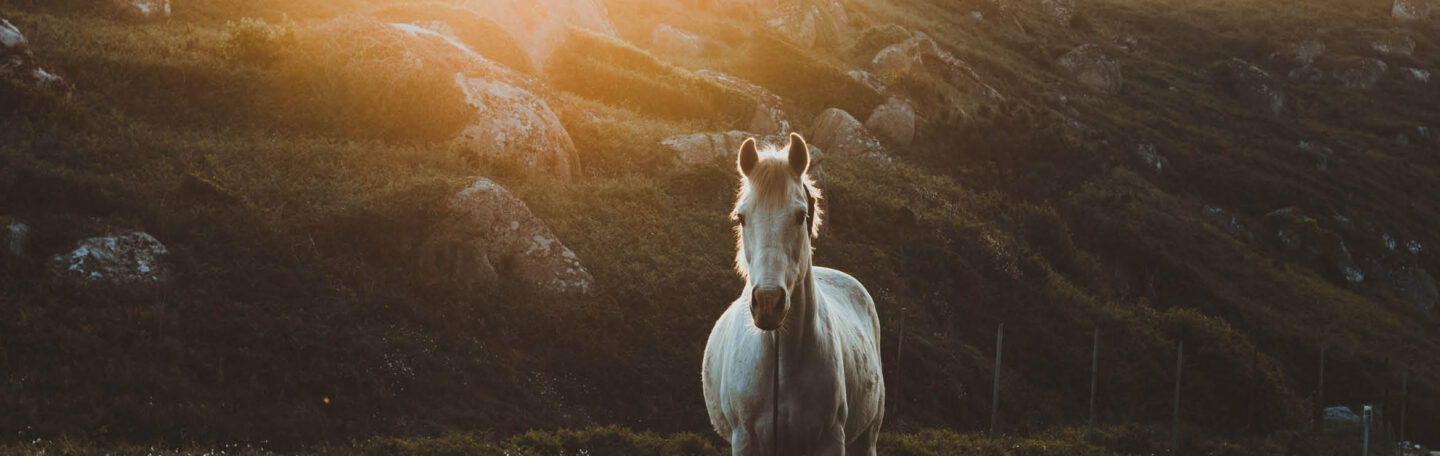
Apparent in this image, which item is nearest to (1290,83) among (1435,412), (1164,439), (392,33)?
(1435,412)

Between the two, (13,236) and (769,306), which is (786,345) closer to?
(769,306)

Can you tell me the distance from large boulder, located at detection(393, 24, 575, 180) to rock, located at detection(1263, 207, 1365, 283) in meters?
39.8

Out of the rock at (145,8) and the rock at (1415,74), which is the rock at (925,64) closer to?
the rock at (145,8)

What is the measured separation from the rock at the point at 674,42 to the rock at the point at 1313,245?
31.5 meters

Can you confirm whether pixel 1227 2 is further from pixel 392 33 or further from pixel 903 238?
pixel 392 33

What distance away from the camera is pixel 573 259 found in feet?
63.0

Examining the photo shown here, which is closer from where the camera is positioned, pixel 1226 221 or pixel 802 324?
pixel 802 324

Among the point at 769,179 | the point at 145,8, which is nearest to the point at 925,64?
the point at 145,8

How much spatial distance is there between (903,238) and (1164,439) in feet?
32.8

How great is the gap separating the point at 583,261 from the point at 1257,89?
232 feet

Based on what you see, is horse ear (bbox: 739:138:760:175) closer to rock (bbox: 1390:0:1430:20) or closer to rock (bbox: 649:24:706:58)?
rock (bbox: 649:24:706:58)

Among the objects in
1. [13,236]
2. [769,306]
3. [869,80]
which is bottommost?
[869,80]

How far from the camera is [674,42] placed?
43.2 meters

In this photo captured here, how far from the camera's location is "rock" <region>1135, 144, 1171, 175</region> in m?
51.9
